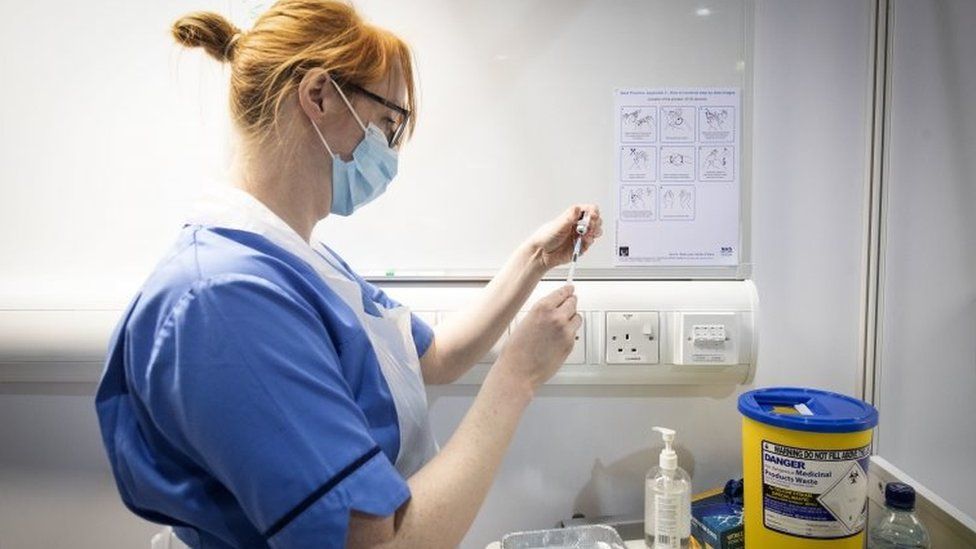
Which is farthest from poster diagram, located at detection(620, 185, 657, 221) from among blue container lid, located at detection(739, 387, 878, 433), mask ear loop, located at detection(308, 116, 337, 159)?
mask ear loop, located at detection(308, 116, 337, 159)

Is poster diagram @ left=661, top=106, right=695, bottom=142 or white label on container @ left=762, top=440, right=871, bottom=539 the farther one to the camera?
poster diagram @ left=661, top=106, right=695, bottom=142

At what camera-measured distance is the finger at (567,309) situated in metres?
0.78

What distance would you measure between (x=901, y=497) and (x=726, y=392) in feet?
1.21

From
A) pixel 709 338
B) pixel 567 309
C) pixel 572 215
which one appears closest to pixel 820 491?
pixel 709 338

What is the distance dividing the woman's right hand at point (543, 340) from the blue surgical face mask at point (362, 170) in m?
0.30

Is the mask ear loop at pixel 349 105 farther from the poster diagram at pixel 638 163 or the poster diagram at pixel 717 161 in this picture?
the poster diagram at pixel 717 161

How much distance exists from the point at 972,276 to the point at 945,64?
360mm

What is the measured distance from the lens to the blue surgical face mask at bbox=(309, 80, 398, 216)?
0.78m

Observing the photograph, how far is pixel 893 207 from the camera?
110 centimetres

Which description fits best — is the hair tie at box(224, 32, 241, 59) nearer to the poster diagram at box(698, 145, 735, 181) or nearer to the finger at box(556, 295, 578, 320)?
the finger at box(556, 295, 578, 320)

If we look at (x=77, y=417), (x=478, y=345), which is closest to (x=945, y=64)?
(x=478, y=345)

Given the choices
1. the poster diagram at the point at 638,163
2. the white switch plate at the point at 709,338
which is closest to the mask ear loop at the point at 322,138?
the poster diagram at the point at 638,163

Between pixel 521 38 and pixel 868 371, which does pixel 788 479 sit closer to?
pixel 868 371

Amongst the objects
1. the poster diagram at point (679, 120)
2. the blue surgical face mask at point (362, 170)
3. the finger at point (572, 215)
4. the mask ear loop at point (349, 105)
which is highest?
the poster diagram at point (679, 120)
